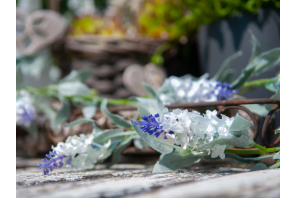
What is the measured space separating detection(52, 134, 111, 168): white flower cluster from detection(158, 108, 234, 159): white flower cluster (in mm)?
123

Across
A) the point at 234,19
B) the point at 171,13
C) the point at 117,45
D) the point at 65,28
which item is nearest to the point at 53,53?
the point at 65,28

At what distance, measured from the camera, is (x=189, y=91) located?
1.28 feet

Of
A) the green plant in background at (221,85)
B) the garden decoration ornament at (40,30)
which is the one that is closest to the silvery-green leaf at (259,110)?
the green plant in background at (221,85)

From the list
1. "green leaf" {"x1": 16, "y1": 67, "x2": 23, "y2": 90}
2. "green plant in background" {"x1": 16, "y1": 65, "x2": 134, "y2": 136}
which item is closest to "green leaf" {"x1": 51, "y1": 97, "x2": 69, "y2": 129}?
"green plant in background" {"x1": 16, "y1": 65, "x2": 134, "y2": 136}

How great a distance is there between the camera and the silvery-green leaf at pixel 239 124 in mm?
248

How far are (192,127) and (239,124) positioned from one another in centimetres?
5

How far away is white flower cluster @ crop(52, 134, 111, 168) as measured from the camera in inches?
13.0

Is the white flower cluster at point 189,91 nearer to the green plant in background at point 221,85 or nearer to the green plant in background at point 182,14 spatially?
the green plant in background at point 221,85

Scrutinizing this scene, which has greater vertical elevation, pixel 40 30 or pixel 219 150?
pixel 40 30

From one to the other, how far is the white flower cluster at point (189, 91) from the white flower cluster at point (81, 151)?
0.41 ft

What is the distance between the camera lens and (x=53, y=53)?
64 cm

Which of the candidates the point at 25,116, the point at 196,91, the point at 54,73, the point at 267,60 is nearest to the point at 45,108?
the point at 25,116

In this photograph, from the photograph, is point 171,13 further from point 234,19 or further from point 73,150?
point 73,150

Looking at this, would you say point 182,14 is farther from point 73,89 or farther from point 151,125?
point 151,125
